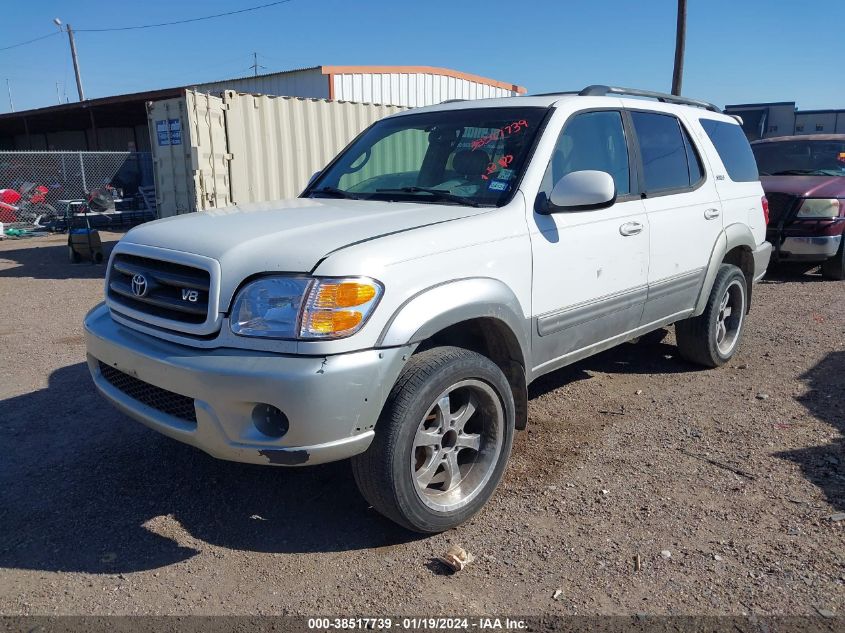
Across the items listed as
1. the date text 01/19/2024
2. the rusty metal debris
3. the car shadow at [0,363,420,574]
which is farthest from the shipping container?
the date text 01/19/2024

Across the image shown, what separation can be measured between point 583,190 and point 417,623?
2.08 meters

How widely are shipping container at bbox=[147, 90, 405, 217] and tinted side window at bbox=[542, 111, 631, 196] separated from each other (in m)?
7.66

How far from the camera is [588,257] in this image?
3.69 metres

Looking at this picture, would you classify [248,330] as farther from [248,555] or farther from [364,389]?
[248,555]

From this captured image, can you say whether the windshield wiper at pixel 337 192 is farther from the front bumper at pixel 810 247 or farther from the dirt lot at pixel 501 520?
the front bumper at pixel 810 247

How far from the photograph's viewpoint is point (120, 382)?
3219 mm

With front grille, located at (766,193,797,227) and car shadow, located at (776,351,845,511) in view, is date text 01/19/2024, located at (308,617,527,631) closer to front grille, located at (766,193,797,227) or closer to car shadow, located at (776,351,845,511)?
car shadow, located at (776,351,845,511)

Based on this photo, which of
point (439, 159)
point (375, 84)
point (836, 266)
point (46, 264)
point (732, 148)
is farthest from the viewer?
point (375, 84)

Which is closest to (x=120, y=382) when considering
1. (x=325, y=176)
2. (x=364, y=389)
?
(x=364, y=389)

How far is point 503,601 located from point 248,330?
4.74 feet

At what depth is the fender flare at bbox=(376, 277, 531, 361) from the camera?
2.71 meters

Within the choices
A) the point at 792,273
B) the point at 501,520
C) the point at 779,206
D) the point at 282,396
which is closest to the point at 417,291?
the point at 282,396

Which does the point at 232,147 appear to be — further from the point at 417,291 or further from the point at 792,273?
the point at 417,291

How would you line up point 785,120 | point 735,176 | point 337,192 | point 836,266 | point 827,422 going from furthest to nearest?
point 785,120 → point 836,266 → point 735,176 → point 827,422 → point 337,192
